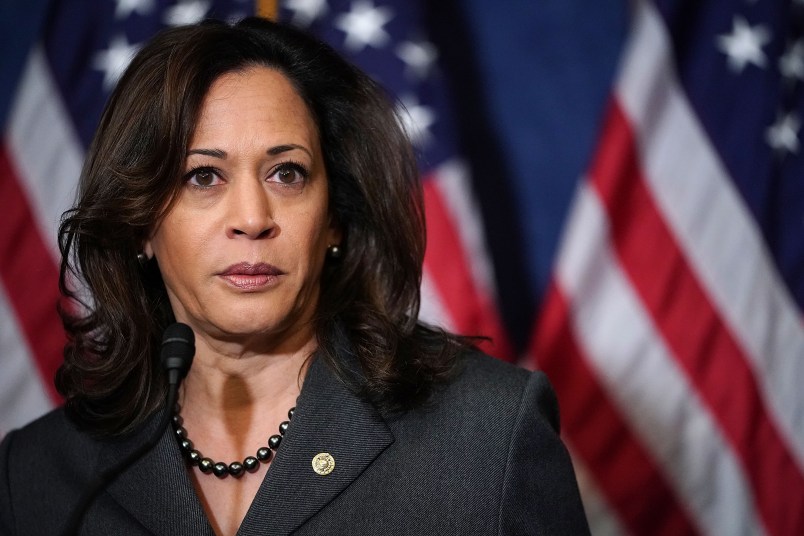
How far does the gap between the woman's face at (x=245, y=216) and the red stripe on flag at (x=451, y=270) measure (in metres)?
0.96

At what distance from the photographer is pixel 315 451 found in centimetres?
181

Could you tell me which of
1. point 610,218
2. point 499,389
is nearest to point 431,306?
point 610,218

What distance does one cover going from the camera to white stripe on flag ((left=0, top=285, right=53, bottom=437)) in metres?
2.97

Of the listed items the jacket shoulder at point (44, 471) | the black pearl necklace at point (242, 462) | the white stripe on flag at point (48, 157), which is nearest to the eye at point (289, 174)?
the black pearl necklace at point (242, 462)

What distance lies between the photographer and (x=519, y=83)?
10.1 feet

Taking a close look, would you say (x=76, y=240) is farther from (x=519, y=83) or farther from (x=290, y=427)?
(x=519, y=83)

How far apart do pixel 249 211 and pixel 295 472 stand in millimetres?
481

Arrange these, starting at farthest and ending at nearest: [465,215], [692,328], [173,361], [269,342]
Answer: [465,215], [692,328], [269,342], [173,361]

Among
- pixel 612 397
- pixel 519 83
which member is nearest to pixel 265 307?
pixel 612 397

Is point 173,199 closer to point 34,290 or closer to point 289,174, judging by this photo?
point 289,174

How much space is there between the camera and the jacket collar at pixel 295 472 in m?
1.75

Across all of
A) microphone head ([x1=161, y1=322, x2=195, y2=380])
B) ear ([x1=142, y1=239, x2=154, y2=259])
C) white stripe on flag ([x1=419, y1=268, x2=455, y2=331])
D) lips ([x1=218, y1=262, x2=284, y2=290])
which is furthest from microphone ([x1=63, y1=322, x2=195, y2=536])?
white stripe on flag ([x1=419, y1=268, x2=455, y2=331])

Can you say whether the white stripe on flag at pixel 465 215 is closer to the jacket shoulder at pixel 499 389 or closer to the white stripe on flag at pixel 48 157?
the jacket shoulder at pixel 499 389

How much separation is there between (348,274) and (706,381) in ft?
3.95
